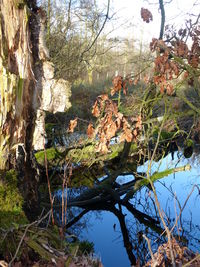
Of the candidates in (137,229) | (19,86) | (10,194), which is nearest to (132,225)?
(137,229)

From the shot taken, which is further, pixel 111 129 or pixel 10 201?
pixel 111 129

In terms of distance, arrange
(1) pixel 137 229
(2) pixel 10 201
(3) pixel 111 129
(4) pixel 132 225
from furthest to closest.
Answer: (4) pixel 132 225
(1) pixel 137 229
(3) pixel 111 129
(2) pixel 10 201

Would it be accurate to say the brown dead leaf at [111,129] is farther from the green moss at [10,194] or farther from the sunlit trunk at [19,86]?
the green moss at [10,194]

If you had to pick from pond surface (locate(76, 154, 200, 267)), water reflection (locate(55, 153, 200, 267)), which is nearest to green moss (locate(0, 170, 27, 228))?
pond surface (locate(76, 154, 200, 267))

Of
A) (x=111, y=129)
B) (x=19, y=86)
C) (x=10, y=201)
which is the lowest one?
(x=10, y=201)

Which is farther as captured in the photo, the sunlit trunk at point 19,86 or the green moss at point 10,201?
the sunlit trunk at point 19,86

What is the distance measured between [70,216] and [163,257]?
145 inches

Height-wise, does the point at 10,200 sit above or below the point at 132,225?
above

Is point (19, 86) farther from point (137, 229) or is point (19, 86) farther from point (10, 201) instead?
point (137, 229)

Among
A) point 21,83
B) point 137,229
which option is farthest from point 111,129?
point 137,229

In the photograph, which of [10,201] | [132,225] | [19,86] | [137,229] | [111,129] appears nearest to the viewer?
[10,201]

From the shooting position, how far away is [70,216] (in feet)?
17.2

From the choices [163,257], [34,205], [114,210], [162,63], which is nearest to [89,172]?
[114,210]

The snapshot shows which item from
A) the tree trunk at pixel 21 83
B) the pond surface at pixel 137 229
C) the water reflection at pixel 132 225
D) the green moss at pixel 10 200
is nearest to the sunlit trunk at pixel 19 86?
the tree trunk at pixel 21 83
